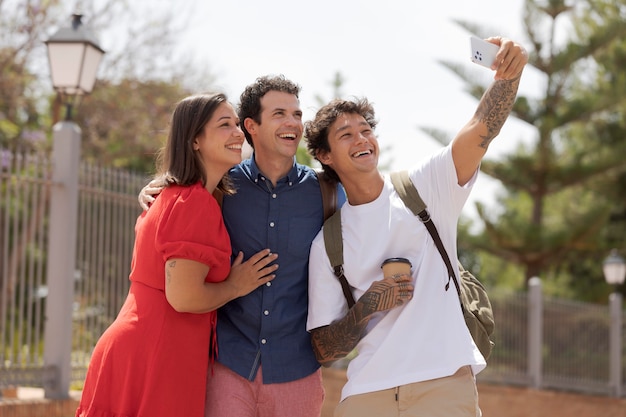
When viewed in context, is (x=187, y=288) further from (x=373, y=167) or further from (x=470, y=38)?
(x=470, y=38)

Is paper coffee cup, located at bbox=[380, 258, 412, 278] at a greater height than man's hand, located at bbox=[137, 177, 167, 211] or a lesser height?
lesser

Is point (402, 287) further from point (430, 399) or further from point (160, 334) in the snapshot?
point (160, 334)

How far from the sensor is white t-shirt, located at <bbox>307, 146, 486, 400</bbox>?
3.41 m

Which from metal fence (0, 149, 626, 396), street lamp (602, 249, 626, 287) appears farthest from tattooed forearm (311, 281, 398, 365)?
street lamp (602, 249, 626, 287)

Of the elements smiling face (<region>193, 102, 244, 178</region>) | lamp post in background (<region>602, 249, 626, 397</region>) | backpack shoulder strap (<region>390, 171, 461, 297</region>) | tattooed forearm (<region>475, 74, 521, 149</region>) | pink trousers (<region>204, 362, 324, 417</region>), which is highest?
tattooed forearm (<region>475, 74, 521, 149</region>)

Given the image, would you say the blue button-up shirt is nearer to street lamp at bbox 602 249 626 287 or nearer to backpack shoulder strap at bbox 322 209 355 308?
backpack shoulder strap at bbox 322 209 355 308

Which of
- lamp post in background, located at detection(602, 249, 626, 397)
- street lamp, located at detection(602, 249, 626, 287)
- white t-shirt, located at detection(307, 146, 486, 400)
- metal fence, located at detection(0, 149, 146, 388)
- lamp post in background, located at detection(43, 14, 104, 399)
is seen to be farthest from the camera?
lamp post in background, located at detection(602, 249, 626, 397)

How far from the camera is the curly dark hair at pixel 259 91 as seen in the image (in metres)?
4.02

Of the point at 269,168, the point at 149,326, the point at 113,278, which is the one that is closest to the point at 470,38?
the point at 269,168

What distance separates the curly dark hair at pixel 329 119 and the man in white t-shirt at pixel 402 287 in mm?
74

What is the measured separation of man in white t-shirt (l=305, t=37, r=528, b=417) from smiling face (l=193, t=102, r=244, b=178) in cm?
46

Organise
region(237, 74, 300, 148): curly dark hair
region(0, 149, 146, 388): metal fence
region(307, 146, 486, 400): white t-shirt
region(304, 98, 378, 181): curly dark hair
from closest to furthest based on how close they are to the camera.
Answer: region(307, 146, 486, 400): white t-shirt, region(304, 98, 378, 181): curly dark hair, region(237, 74, 300, 148): curly dark hair, region(0, 149, 146, 388): metal fence

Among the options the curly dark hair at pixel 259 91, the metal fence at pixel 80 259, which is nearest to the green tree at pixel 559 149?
the metal fence at pixel 80 259

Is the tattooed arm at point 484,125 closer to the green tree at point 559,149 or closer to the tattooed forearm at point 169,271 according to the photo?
the tattooed forearm at point 169,271
